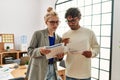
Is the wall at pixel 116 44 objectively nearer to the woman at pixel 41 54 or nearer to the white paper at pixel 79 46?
the white paper at pixel 79 46

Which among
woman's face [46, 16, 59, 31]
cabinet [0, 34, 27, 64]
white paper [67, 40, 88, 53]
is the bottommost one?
cabinet [0, 34, 27, 64]

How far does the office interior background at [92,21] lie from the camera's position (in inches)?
115

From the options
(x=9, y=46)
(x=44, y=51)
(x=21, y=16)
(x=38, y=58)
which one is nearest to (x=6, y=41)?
(x=9, y=46)

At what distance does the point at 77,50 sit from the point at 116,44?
142cm

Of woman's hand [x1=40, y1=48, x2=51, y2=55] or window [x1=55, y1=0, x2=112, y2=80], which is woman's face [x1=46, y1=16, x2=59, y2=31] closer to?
woman's hand [x1=40, y1=48, x2=51, y2=55]

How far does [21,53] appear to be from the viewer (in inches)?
195

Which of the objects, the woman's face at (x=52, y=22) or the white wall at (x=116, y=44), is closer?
the woman's face at (x=52, y=22)

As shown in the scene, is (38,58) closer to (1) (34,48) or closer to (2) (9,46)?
(1) (34,48)

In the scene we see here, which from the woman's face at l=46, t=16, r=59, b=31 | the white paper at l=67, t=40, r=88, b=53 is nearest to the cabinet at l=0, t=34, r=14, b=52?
the woman's face at l=46, t=16, r=59, b=31

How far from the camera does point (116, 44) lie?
2.87 m

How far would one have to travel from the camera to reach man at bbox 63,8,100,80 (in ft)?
5.58

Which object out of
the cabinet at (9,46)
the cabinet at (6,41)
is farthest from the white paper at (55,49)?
the cabinet at (6,41)

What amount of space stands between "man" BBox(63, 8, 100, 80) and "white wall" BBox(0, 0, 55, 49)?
10.7 ft

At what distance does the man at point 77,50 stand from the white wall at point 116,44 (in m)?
1.26
